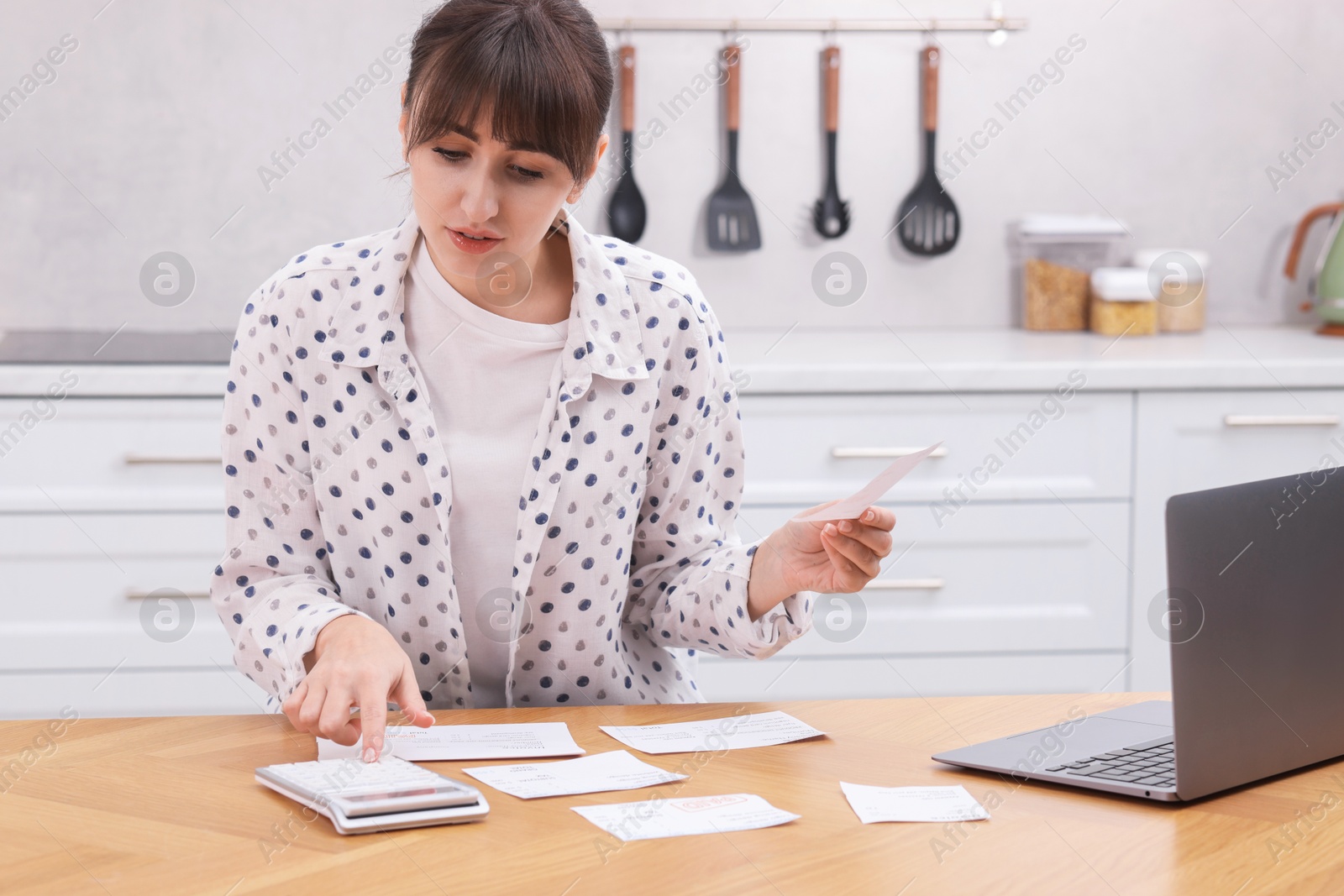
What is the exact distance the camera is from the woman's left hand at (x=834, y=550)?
0.96 metres

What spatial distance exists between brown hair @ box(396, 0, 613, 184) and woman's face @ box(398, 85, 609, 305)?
0.01m

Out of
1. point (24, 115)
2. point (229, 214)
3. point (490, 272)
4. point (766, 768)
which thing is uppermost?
point (24, 115)

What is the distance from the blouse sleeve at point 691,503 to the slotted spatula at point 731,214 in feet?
4.14

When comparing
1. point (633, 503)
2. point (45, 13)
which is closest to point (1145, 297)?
point (633, 503)

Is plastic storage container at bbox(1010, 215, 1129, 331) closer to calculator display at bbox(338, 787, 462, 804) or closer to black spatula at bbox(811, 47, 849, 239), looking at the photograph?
black spatula at bbox(811, 47, 849, 239)

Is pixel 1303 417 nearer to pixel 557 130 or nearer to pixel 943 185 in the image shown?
pixel 943 185

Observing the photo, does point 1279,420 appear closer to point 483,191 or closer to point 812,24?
point 812,24

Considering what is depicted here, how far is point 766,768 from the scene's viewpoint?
2.95 ft

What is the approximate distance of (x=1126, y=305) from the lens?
241 centimetres

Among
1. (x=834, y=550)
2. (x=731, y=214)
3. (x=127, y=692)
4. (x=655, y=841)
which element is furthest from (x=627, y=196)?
(x=655, y=841)

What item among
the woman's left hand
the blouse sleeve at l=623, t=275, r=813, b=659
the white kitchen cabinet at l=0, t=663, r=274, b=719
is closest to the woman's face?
the blouse sleeve at l=623, t=275, r=813, b=659

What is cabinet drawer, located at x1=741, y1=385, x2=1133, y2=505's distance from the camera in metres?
2.01

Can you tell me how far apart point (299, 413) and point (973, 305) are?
1762mm

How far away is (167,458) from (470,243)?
3.48ft
